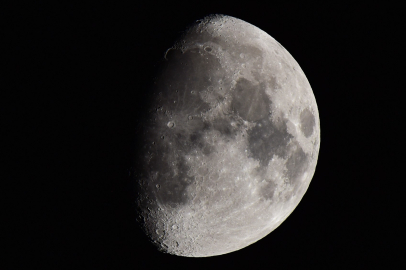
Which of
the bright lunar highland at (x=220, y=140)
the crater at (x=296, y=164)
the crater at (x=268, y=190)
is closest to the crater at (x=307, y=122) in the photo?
the bright lunar highland at (x=220, y=140)

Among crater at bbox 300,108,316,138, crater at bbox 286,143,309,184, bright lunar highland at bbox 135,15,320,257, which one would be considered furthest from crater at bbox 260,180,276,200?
crater at bbox 300,108,316,138

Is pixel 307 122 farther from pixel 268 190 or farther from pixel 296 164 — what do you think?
pixel 268 190

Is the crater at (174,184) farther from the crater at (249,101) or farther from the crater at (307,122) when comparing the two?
the crater at (307,122)

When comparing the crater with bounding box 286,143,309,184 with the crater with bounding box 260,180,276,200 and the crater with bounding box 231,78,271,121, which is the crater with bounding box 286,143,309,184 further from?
the crater with bounding box 231,78,271,121

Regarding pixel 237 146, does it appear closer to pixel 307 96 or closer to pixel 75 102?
pixel 307 96

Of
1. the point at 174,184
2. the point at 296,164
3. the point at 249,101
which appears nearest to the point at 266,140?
the point at 249,101

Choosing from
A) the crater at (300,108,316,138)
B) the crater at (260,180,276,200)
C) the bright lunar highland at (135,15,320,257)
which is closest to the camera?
the bright lunar highland at (135,15,320,257)
